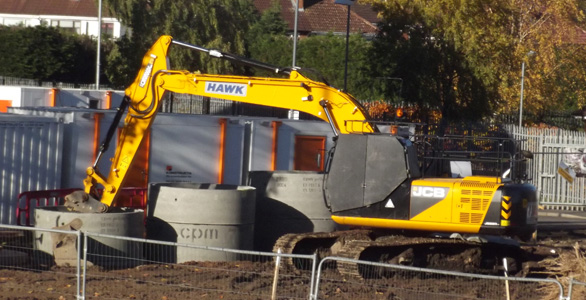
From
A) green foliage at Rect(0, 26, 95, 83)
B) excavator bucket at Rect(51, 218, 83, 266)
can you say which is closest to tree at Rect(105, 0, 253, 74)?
green foliage at Rect(0, 26, 95, 83)

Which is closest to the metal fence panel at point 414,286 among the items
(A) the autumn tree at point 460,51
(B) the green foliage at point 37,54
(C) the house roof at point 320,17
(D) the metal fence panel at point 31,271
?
(D) the metal fence panel at point 31,271

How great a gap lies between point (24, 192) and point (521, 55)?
1262 inches

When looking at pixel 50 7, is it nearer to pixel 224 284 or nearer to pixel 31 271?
pixel 31 271

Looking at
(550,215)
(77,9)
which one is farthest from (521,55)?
(77,9)

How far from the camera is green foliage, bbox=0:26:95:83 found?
50.3 meters

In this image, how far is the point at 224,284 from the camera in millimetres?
12633

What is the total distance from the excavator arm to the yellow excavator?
0.02 m

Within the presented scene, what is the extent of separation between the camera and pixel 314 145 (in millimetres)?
20719

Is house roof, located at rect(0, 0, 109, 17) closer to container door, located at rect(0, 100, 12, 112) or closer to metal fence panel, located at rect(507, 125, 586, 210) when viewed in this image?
container door, located at rect(0, 100, 12, 112)

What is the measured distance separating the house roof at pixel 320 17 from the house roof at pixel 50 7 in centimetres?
1313

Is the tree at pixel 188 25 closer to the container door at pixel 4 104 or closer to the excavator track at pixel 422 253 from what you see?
the container door at pixel 4 104

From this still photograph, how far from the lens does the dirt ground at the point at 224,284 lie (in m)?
11.3

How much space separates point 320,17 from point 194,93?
56362 mm

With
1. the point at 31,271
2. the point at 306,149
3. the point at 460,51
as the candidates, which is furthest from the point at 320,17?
the point at 31,271
